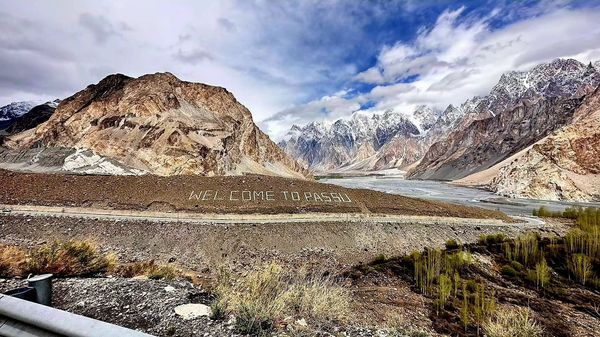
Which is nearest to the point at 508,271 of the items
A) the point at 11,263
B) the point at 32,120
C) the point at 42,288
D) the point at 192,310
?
the point at 192,310

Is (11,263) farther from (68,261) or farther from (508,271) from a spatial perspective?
(508,271)

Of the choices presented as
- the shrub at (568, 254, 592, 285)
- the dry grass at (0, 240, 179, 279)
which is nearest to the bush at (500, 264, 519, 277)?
the shrub at (568, 254, 592, 285)

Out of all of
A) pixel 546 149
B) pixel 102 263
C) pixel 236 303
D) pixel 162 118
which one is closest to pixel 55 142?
pixel 162 118

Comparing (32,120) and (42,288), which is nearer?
(42,288)

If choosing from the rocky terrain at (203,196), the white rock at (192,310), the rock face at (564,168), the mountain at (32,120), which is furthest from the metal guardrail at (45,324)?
the mountain at (32,120)

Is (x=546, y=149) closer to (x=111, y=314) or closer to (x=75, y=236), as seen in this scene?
(x=75, y=236)

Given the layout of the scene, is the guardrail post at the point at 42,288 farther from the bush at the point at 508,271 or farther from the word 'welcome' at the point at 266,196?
the word 'welcome' at the point at 266,196
